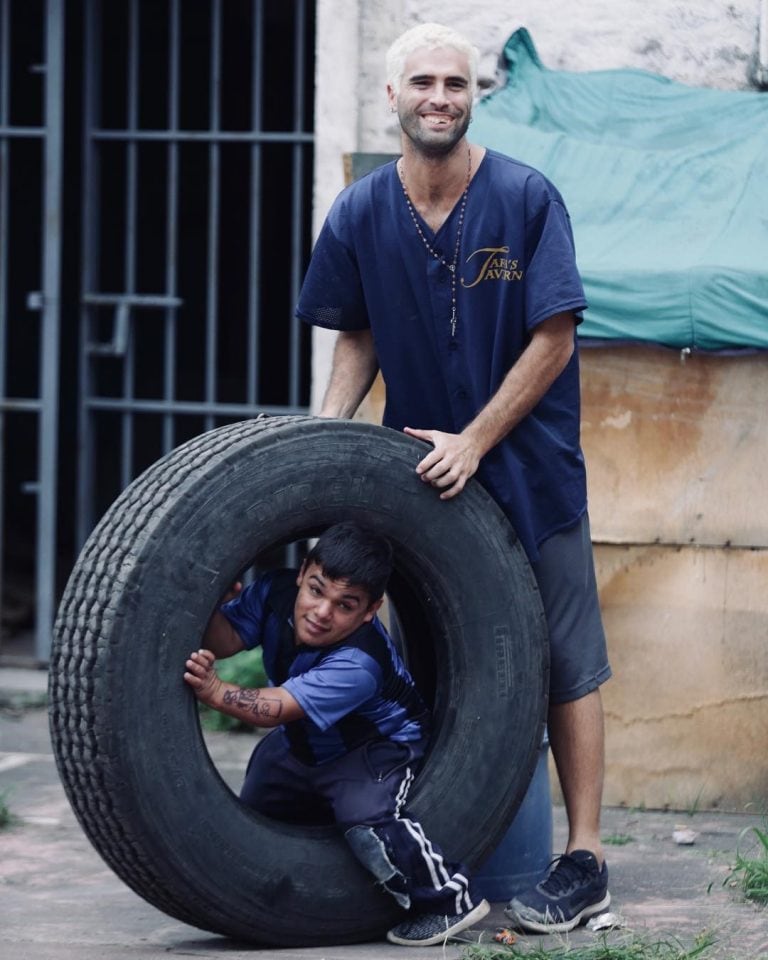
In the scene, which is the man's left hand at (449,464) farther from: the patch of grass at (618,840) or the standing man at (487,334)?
the patch of grass at (618,840)

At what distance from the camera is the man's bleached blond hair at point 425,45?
377 cm

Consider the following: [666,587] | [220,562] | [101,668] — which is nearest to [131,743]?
[101,668]

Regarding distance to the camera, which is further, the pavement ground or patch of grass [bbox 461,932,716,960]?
the pavement ground

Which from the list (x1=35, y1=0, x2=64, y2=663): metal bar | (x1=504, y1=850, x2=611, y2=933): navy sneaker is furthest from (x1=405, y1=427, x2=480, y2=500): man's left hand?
(x1=35, y1=0, x2=64, y2=663): metal bar

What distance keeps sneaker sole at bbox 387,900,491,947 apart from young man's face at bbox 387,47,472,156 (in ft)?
5.67

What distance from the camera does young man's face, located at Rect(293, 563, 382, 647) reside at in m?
3.70

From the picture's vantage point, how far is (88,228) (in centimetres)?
684

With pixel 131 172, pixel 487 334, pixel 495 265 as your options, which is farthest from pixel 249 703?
pixel 131 172

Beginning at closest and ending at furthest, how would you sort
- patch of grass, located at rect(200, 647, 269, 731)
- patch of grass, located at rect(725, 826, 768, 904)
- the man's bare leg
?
the man's bare leg, patch of grass, located at rect(725, 826, 768, 904), patch of grass, located at rect(200, 647, 269, 731)

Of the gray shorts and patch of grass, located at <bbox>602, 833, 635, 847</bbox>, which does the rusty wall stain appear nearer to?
patch of grass, located at <bbox>602, 833, 635, 847</bbox>

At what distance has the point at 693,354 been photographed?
→ 5.05 m

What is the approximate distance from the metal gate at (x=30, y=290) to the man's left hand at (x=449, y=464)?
10.8 feet

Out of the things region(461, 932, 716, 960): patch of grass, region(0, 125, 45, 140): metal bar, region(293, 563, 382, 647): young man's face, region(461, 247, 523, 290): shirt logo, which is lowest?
region(461, 932, 716, 960): patch of grass

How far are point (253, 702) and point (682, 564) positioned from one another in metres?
1.97
